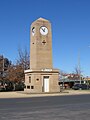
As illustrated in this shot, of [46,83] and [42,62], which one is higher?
[42,62]

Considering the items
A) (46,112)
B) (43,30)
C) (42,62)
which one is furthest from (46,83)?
(46,112)

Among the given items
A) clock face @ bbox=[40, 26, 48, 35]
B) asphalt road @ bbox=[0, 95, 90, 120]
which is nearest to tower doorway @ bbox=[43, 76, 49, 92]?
clock face @ bbox=[40, 26, 48, 35]

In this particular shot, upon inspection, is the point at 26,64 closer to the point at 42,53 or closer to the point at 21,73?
the point at 21,73

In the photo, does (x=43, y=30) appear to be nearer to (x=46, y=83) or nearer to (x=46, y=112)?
(x=46, y=83)

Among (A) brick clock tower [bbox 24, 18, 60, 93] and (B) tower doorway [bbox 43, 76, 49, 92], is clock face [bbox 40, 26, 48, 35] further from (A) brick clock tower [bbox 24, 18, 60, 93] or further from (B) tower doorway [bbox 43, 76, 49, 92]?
(B) tower doorway [bbox 43, 76, 49, 92]

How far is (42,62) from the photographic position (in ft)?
157

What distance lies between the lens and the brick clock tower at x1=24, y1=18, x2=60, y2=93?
4759cm

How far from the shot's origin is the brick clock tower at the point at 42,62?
47.6 metres

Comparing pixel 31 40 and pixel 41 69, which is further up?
pixel 31 40

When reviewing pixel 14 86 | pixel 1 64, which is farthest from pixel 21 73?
pixel 1 64

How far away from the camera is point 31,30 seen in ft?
165

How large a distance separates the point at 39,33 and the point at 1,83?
1018 inches

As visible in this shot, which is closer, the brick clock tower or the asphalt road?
the asphalt road

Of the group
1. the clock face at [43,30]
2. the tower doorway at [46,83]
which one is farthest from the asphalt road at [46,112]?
the clock face at [43,30]
